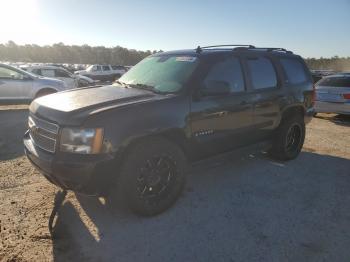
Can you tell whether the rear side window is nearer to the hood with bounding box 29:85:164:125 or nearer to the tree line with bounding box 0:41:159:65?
the hood with bounding box 29:85:164:125

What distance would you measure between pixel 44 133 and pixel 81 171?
2.34ft

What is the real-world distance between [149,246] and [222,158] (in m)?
1.82

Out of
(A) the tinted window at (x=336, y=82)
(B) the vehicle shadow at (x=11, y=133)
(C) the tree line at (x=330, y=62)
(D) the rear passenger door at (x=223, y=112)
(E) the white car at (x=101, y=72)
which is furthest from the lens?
(C) the tree line at (x=330, y=62)

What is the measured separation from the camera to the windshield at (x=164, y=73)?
4.44 metres

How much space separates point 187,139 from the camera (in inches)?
167

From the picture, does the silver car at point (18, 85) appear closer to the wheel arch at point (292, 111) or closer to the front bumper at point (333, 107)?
the wheel arch at point (292, 111)

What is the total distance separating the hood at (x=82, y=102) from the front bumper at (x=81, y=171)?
1.21 feet

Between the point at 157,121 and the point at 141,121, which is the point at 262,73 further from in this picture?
the point at 141,121

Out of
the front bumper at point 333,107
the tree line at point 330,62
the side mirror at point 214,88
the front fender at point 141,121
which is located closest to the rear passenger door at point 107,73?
the front bumper at point 333,107

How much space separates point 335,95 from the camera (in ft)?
36.8

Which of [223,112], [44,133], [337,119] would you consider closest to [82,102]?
[44,133]

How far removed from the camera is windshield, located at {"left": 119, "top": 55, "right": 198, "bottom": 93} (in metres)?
4.44

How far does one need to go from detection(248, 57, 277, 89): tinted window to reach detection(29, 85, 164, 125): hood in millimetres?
1759

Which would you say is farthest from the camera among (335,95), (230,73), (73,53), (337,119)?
(73,53)
